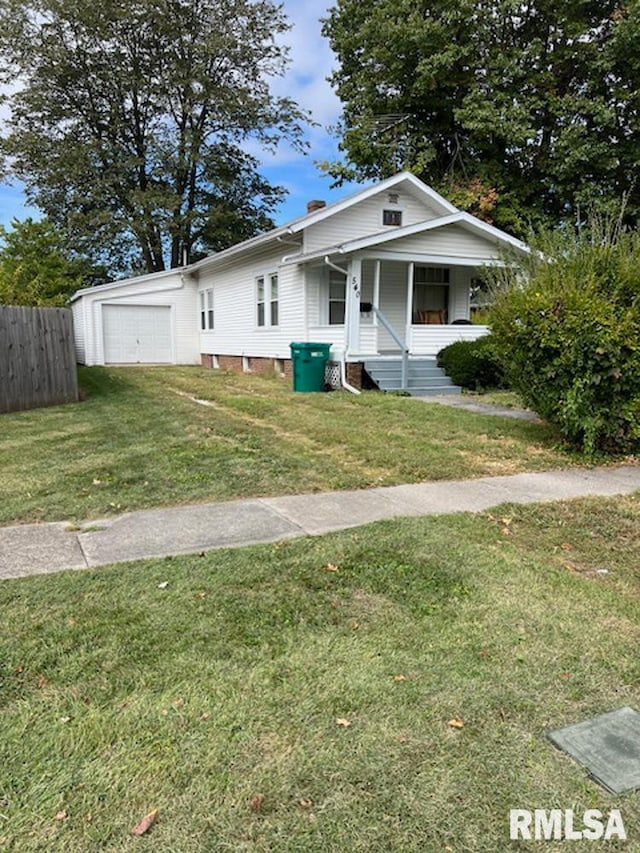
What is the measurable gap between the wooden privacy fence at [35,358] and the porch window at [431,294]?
→ 912 centimetres

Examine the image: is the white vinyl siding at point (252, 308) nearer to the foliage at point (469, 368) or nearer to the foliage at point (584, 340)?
the foliage at point (469, 368)

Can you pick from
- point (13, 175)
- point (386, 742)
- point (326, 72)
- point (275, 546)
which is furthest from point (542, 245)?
point (13, 175)

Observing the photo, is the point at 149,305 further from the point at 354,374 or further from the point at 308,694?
the point at 308,694

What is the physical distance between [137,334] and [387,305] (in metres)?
9.79

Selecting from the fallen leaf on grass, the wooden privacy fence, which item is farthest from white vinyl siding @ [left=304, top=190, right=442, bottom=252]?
the fallen leaf on grass

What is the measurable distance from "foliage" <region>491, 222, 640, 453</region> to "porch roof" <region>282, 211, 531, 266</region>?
16.3 ft

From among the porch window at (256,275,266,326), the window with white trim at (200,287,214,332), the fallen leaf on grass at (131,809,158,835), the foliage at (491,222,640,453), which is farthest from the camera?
the window with white trim at (200,287,214,332)

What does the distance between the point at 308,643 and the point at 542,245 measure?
7.12 meters

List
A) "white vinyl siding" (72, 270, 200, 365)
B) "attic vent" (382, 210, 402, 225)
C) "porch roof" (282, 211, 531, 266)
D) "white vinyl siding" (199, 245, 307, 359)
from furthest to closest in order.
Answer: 1. "white vinyl siding" (72, 270, 200, 365)
2. "attic vent" (382, 210, 402, 225)
3. "white vinyl siding" (199, 245, 307, 359)
4. "porch roof" (282, 211, 531, 266)

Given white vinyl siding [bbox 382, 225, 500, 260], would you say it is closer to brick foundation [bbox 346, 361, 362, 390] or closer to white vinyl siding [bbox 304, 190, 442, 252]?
white vinyl siding [bbox 304, 190, 442, 252]

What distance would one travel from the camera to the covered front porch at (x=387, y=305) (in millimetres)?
13062

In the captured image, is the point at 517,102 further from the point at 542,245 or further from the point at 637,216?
the point at 542,245

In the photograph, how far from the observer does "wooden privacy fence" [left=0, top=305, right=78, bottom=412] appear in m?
9.86

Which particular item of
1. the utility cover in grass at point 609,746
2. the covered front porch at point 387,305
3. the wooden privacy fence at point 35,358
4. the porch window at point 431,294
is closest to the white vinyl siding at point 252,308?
the covered front porch at point 387,305
